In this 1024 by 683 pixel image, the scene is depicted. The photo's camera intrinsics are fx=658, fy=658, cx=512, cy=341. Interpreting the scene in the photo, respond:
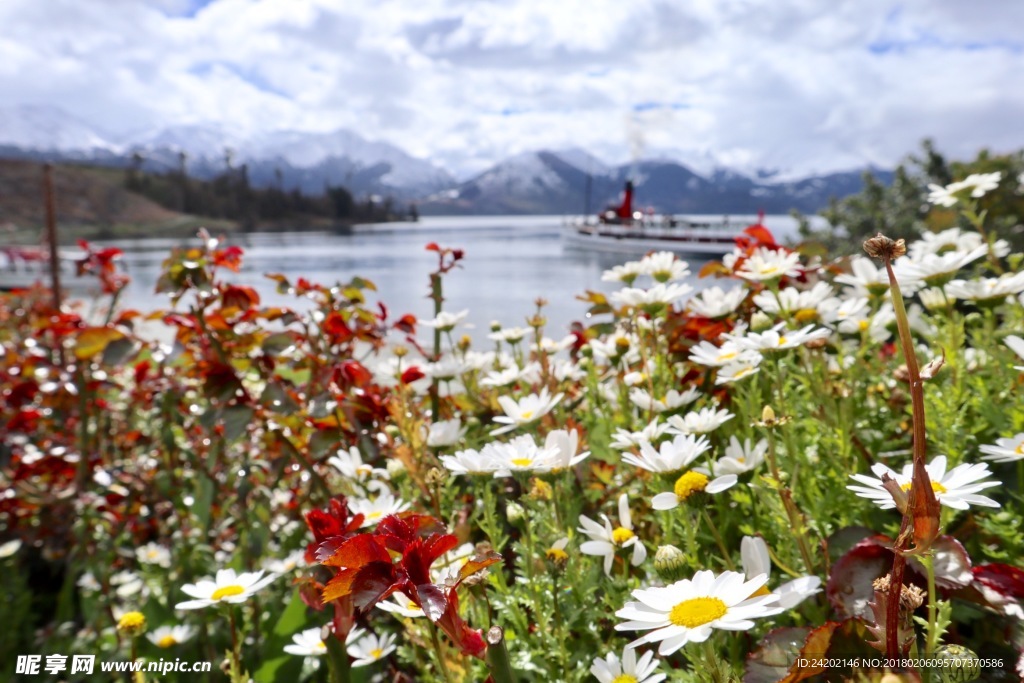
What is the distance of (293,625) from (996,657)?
118cm

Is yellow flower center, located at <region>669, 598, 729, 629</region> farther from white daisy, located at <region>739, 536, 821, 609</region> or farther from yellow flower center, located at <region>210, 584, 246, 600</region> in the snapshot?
yellow flower center, located at <region>210, 584, 246, 600</region>

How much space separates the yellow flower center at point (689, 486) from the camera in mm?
745

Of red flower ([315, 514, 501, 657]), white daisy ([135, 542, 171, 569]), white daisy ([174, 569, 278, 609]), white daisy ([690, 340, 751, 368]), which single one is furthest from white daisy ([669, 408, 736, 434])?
white daisy ([135, 542, 171, 569])

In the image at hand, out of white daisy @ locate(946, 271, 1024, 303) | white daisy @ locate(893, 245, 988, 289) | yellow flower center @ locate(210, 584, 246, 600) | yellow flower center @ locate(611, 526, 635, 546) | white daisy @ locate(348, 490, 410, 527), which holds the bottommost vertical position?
yellow flower center @ locate(210, 584, 246, 600)

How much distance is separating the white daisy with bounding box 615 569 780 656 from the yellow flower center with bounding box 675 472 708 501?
0.13 metres

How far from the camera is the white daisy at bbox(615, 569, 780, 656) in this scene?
545mm

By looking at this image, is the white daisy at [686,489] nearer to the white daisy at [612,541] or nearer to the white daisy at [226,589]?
the white daisy at [612,541]

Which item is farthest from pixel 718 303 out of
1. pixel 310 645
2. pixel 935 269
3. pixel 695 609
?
pixel 310 645

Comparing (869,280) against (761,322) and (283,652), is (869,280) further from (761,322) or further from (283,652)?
(283,652)

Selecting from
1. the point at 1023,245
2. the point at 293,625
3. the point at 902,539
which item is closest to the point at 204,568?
the point at 293,625

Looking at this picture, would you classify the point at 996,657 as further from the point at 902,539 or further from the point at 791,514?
the point at 902,539

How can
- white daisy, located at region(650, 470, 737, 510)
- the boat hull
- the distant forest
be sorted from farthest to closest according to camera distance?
the distant forest
the boat hull
white daisy, located at region(650, 470, 737, 510)

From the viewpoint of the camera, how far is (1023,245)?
23.1ft

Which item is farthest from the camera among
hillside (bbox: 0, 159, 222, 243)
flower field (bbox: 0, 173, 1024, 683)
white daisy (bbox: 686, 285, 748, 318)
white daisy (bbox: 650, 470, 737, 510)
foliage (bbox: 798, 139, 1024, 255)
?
hillside (bbox: 0, 159, 222, 243)
